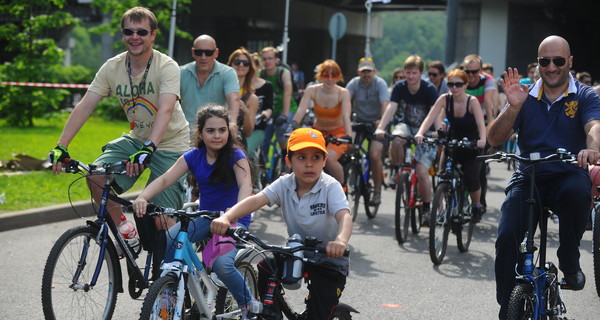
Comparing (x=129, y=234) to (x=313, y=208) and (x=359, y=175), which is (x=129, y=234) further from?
(x=359, y=175)

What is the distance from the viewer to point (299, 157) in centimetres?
473

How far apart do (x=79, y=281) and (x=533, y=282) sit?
263 cm

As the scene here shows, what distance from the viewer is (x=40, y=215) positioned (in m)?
9.74

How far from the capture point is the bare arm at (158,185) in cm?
480

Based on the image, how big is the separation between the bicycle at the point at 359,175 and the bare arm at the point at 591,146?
18.1 feet

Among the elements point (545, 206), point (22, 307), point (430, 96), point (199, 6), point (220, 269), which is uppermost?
point (199, 6)

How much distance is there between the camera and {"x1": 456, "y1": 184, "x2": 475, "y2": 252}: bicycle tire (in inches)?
350

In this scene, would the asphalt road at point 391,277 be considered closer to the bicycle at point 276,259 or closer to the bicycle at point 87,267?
the bicycle at point 87,267

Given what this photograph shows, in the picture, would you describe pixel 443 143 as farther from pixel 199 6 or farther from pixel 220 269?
pixel 199 6

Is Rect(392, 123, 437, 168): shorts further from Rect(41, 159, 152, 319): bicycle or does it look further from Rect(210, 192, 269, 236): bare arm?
Rect(210, 192, 269, 236): bare arm

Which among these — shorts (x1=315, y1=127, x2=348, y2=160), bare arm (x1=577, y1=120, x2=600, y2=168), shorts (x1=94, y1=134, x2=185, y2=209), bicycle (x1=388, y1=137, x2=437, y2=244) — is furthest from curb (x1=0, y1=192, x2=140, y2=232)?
bare arm (x1=577, y1=120, x2=600, y2=168)

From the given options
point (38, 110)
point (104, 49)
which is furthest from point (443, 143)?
point (104, 49)

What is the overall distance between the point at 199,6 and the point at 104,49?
4306 millimetres

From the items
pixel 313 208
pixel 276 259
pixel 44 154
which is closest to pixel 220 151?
A: pixel 313 208
